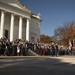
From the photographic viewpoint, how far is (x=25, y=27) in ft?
193

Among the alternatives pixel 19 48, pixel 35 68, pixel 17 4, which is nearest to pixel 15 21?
pixel 17 4

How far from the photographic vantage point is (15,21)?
2195 inches

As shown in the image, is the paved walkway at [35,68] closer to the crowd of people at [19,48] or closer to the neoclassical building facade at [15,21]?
the crowd of people at [19,48]

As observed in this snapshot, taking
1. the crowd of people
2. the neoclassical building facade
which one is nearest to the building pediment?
the neoclassical building facade

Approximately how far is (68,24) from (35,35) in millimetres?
25230

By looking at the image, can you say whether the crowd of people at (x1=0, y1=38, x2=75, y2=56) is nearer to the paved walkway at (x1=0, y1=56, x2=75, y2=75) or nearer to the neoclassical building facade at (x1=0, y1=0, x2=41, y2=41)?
the neoclassical building facade at (x1=0, y1=0, x2=41, y2=41)

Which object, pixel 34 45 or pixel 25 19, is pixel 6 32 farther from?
pixel 34 45

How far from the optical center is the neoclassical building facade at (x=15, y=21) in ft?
164

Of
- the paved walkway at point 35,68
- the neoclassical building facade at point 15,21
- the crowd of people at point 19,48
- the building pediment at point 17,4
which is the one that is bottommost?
the paved walkway at point 35,68

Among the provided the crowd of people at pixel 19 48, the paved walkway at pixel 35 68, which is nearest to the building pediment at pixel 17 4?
the crowd of people at pixel 19 48

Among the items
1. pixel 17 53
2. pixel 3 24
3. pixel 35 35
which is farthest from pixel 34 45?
pixel 35 35

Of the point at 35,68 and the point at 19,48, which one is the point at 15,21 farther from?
the point at 35,68

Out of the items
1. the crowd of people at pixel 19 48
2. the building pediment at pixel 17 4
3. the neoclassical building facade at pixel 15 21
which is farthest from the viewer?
the building pediment at pixel 17 4

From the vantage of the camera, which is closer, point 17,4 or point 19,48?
→ point 19,48
